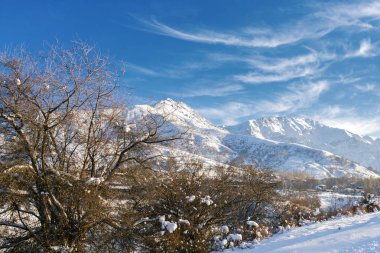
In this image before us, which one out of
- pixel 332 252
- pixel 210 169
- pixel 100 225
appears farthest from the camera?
pixel 210 169

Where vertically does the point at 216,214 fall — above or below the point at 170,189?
below

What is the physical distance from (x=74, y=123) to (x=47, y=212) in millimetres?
3792

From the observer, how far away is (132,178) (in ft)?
62.2

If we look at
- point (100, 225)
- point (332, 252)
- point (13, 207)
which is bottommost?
point (332, 252)

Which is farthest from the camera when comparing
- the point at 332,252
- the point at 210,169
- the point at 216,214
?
the point at 210,169

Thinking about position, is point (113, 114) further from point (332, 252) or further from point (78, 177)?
point (332, 252)

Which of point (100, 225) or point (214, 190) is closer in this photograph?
point (100, 225)

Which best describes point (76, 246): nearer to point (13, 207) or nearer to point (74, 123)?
point (13, 207)

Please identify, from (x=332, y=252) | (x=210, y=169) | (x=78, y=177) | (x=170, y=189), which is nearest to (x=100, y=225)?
(x=78, y=177)

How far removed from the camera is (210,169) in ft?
79.1

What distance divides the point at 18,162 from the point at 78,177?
233 centimetres

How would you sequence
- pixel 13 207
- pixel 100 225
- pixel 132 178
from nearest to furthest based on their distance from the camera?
pixel 13 207, pixel 100 225, pixel 132 178

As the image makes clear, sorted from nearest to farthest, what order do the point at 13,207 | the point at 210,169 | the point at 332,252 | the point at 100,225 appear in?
the point at 332,252
the point at 13,207
the point at 100,225
the point at 210,169

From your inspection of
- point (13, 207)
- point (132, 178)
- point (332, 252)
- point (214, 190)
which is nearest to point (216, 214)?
point (214, 190)
